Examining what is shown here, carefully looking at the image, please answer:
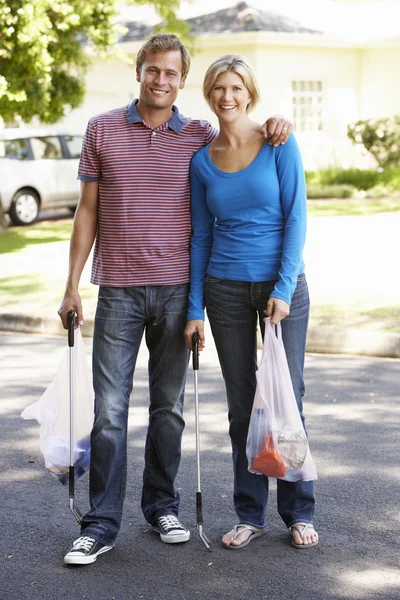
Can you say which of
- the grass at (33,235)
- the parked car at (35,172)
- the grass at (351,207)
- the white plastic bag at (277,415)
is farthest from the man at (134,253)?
the parked car at (35,172)

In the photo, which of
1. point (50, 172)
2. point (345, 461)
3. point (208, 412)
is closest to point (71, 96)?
point (50, 172)

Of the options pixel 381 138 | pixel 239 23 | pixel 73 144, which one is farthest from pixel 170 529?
pixel 239 23

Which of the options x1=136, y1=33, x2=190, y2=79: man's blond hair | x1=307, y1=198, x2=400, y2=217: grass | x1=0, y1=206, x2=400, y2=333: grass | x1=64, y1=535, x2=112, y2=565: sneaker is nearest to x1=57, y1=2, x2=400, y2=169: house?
x1=307, y1=198, x2=400, y2=217: grass

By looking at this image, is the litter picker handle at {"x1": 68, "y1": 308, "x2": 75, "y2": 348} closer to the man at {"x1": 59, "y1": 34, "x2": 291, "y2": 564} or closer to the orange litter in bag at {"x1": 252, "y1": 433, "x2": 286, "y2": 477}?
the man at {"x1": 59, "y1": 34, "x2": 291, "y2": 564}

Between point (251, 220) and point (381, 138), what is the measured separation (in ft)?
71.7

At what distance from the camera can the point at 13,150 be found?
20016mm

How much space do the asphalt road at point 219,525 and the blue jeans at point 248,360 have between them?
18cm

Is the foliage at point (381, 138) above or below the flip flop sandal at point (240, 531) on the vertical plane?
above

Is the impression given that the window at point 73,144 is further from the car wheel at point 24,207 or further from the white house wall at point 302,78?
the white house wall at point 302,78

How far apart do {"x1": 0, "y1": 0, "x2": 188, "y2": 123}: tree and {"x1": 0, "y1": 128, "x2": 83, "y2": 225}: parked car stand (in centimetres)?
229

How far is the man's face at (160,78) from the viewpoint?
449 cm

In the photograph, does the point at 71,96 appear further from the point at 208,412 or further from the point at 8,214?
the point at 208,412

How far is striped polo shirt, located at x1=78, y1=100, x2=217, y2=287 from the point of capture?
4520 millimetres

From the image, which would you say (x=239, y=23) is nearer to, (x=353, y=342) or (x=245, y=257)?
(x=353, y=342)
